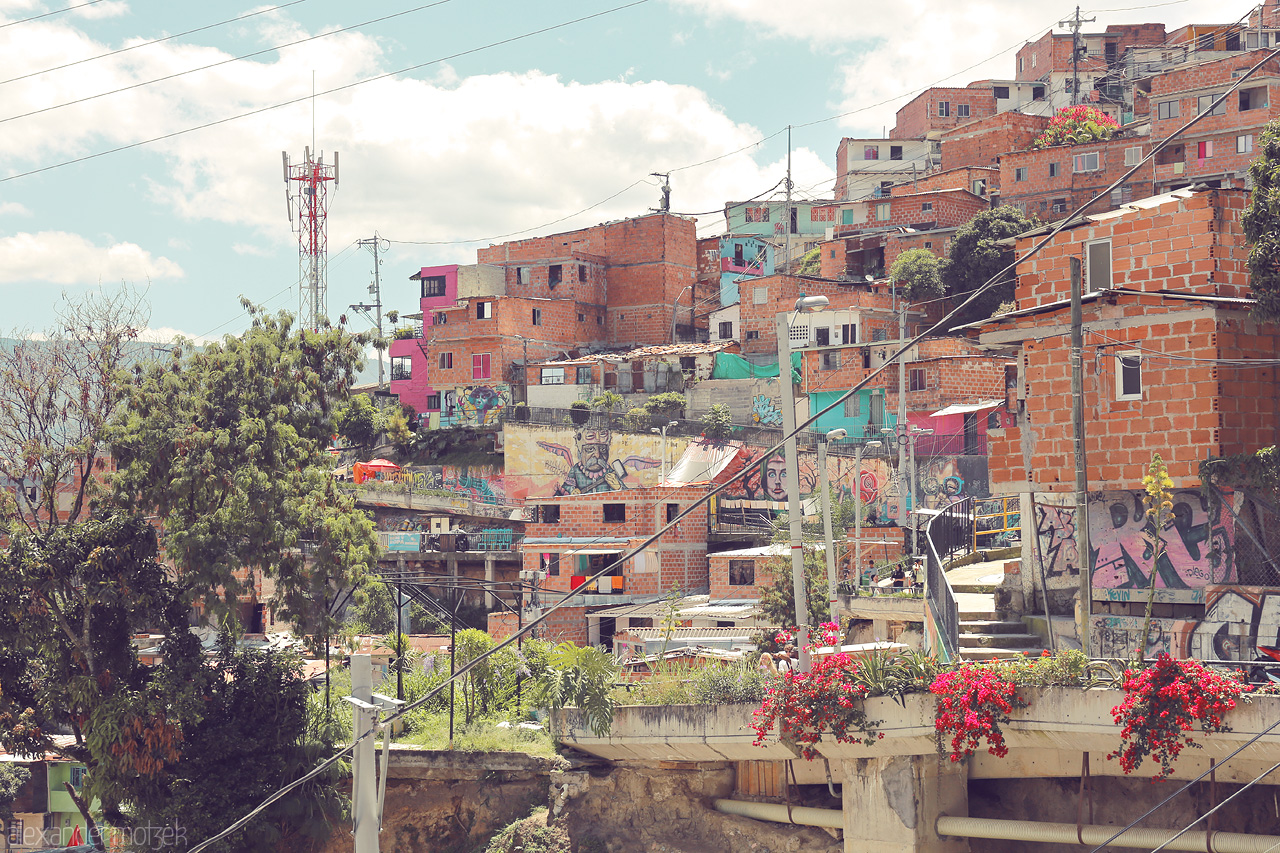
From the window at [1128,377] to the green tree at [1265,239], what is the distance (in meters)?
1.65

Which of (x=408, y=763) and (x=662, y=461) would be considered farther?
(x=662, y=461)

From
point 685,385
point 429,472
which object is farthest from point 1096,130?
point 429,472

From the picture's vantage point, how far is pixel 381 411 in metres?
67.8

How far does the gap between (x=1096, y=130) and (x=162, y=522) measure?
54598mm

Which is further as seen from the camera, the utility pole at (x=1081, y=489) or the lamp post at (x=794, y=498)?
the lamp post at (x=794, y=498)

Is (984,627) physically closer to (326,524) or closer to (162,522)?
(326,524)

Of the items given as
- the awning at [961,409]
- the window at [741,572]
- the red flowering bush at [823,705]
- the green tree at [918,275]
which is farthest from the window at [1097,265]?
the green tree at [918,275]

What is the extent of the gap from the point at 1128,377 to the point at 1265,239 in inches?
99.0

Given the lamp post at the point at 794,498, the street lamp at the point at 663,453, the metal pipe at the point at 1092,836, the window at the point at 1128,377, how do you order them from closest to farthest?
the metal pipe at the point at 1092,836 < the lamp post at the point at 794,498 < the window at the point at 1128,377 < the street lamp at the point at 663,453

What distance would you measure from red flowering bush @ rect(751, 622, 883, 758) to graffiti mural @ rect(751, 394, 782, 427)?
41685 millimetres

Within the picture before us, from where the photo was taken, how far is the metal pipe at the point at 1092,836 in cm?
1294

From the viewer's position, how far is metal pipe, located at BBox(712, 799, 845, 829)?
53.7ft

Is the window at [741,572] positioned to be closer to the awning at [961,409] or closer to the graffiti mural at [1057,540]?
the awning at [961,409]

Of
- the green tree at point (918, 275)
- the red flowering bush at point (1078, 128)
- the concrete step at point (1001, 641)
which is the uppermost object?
the red flowering bush at point (1078, 128)
